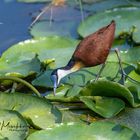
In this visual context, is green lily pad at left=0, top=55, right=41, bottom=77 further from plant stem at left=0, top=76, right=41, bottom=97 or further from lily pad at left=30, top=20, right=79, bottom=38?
lily pad at left=30, top=20, right=79, bottom=38

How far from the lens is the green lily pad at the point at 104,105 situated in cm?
234

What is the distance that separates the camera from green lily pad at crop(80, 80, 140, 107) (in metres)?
2.36

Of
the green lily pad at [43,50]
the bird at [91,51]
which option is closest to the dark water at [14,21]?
the green lily pad at [43,50]

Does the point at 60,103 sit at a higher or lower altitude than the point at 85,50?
lower

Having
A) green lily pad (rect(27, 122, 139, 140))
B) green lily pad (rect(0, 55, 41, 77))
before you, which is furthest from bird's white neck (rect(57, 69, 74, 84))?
green lily pad (rect(27, 122, 139, 140))

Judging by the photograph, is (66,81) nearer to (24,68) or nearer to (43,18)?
(24,68)

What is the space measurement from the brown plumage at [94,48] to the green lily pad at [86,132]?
Answer: 63cm

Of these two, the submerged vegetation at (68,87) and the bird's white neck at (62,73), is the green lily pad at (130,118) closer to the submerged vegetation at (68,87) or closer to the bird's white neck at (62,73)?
the submerged vegetation at (68,87)

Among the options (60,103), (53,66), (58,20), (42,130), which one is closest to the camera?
(42,130)

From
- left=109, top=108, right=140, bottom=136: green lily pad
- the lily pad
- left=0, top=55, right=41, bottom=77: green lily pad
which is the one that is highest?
the lily pad

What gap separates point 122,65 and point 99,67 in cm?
13

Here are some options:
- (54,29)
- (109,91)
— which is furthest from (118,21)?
(109,91)

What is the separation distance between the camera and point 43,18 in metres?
3.68

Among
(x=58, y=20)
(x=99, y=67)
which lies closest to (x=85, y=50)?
(x=99, y=67)
